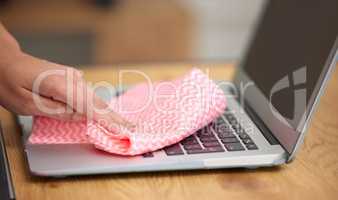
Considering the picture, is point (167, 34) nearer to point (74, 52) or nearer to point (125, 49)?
point (125, 49)

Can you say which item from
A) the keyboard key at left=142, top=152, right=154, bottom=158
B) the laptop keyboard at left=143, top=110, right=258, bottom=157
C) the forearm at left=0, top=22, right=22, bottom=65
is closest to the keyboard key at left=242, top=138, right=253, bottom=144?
the laptop keyboard at left=143, top=110, right=258, bottom=157

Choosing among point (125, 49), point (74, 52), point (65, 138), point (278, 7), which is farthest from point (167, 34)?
point (65, 138)

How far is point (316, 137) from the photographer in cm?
93

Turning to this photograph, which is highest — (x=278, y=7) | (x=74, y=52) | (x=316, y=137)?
(x=278, y=7)

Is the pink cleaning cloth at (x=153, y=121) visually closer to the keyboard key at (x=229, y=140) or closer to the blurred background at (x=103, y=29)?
the keyboard key at (x=229, y=140)

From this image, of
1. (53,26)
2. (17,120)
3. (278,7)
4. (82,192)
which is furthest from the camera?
(53,26)

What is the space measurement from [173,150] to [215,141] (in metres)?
0.06

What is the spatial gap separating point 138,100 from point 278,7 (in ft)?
0.90

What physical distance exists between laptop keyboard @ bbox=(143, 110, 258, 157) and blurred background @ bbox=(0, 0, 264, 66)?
1.60 meters

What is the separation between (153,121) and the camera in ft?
2.88

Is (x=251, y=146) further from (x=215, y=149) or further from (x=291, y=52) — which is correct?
(x=291, y=52)

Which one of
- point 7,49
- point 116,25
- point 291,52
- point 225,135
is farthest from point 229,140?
point 116,25

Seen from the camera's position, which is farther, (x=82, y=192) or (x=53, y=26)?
(x=53, y=26)

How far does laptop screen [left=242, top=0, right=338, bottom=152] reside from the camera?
82 centimetres
